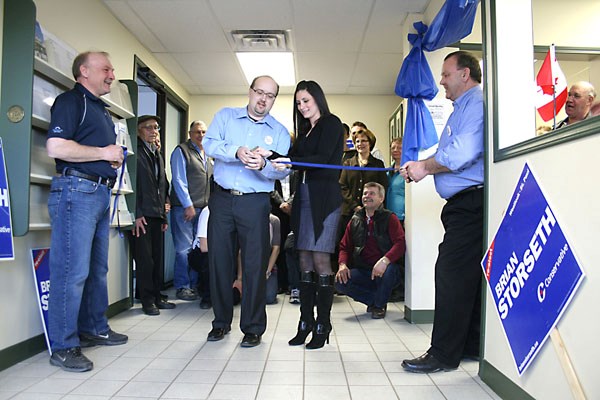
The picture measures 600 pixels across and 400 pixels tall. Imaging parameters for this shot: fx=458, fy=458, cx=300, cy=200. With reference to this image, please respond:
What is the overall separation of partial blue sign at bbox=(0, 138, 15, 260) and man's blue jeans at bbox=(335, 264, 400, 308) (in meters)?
2.37

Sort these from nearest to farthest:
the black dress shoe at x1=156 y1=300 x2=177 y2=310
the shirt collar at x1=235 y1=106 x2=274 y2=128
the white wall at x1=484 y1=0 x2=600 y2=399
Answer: the white wall at x1=484 y1=0 x2=600 y2=399
the shirt collar at x1=235 y1=106 x2=274 y2=128
the black dress shoe at x1=156 y1=300 x2=177 y2=310

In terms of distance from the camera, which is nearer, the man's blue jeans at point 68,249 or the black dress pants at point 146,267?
the man's blue jeans at point 68,249

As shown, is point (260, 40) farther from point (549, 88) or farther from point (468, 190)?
point (468, 190)

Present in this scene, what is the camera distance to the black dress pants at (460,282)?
2.15 meters

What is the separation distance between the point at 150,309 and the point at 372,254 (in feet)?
5.85

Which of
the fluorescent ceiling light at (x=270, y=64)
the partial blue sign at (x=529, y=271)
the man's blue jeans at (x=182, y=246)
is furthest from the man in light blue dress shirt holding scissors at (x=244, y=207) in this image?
the fluorescent ceiling light at (x=270, y=64)

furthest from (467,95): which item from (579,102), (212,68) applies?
(212,68)

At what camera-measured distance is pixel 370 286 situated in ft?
12.0

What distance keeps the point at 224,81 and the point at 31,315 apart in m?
3.67

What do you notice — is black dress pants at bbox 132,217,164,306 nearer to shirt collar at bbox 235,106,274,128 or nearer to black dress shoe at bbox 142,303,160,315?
black dress shoe at bbox 142,303,160,315

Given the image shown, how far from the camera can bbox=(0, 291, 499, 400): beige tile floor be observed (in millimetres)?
1884

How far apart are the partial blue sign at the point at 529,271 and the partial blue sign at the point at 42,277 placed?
2214mm

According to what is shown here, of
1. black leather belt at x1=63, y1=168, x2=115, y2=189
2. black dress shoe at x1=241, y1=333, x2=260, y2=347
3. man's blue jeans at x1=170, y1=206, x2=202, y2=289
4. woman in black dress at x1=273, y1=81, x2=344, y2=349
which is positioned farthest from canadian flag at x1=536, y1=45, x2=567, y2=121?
man's blue jeans at x1=170, y1=206, x2=202, y2=289

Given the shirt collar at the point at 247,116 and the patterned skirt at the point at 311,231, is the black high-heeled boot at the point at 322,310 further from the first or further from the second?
the shirt collar at the point at 247,116
